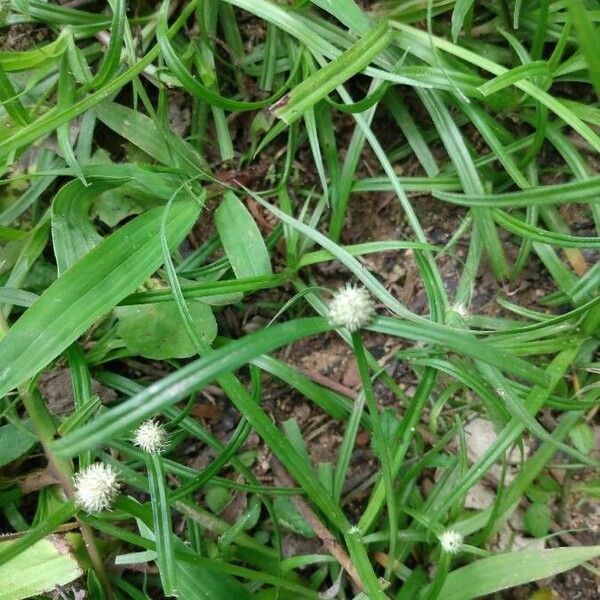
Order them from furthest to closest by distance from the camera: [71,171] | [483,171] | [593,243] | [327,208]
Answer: [327,208] → [483,171] → [71,171] → [593,243]

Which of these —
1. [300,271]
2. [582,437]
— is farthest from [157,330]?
[582,437]

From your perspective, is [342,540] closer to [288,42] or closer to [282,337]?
[282,337]

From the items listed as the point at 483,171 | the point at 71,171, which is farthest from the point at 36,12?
the point at 483,171

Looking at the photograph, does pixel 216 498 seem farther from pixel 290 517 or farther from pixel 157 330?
pixel 157 330

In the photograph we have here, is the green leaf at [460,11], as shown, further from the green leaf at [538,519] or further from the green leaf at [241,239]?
the green leaf at [538,519]

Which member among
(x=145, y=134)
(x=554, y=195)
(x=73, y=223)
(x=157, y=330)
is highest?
(x=145, y=134)

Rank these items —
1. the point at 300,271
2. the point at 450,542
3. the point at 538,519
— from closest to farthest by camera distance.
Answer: the point at 450,542, the point at 538,519, the point at 300,271

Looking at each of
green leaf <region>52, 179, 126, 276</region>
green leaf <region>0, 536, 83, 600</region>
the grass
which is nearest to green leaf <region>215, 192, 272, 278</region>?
the grass
